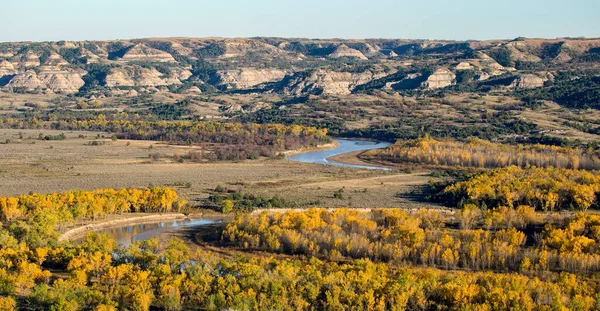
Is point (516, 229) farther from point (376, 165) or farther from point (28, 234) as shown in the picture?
point (376, 165)

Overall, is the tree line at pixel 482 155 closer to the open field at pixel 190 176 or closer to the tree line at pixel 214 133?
the open field at pixel 190 176

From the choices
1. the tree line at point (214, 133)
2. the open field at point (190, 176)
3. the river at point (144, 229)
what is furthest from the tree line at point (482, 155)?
the river at point (144, 229)

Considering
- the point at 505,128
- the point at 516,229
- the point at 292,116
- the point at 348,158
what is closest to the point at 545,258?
the point at 516,229

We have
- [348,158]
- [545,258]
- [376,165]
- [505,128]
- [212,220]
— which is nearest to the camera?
[545,258]

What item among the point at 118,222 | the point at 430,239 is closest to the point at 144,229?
→ the point at 118,222

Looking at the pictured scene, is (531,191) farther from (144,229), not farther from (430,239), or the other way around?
(144,229)

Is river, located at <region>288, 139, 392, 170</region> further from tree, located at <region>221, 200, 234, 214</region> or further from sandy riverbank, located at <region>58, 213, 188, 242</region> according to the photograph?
sandy riverbank, located at <region>58, 213, 188, 242</region>

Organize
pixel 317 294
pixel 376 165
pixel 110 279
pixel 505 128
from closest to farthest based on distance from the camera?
pixel 317 294
pixel 110 279
pixel 376 165
pixel 505 128
